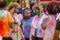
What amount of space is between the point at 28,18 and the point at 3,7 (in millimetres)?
1521

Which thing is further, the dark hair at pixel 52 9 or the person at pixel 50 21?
the dark hair at pixel 52 9

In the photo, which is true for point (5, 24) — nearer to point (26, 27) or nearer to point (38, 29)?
point (38, 29)

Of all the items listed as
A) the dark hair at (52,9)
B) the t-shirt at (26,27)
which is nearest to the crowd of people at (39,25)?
the dark hair at (52,9)

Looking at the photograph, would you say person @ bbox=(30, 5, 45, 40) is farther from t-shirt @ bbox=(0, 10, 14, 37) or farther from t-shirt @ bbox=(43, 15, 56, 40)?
t-shirt @ bbox=(0, 10, 14, 37)

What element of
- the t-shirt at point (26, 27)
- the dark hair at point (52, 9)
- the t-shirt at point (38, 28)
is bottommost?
the t-shirt at point (26, 27)

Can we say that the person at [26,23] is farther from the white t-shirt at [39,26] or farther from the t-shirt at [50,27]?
the t-shirt at [50,27]

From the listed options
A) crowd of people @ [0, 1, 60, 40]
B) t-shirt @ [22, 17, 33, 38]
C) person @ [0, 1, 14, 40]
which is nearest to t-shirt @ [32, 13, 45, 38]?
crowd of people @ [0, 1, 60, 40]

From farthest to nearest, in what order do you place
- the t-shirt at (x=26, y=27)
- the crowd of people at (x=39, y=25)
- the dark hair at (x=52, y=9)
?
the t-shirt at (x=26, y=27)
the dark hair at (x=52, y=9)
the crowd of people at (x=39, y=25)

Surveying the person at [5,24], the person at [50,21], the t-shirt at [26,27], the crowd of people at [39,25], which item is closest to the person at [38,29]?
the crowd of people at [39,25]

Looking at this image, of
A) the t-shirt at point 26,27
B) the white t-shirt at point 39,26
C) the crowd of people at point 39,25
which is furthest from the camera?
the t-shirt at point 26,27

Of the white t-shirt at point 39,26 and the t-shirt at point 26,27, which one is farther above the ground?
the white t-shirt at point 39,26

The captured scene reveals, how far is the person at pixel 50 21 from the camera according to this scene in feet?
16.3

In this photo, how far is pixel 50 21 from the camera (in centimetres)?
505

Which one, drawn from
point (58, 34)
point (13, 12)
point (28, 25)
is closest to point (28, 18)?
point (28, 25)
